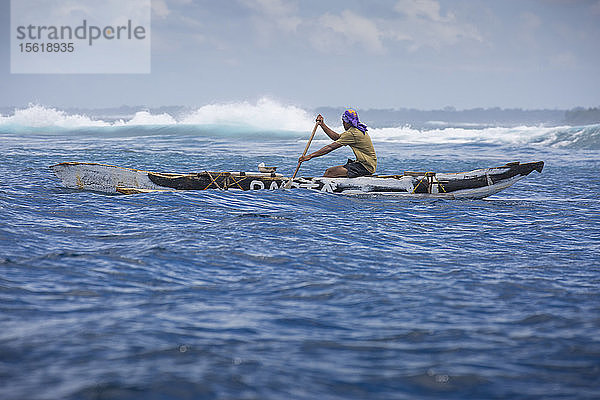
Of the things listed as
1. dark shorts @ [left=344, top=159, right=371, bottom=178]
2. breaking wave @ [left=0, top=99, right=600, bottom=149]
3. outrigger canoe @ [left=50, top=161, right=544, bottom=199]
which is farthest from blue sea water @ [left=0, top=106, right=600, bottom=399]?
breaking wave @ [left=0, top=99, right=600, bottom=149]

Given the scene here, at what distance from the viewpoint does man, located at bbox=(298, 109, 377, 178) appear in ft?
35.5

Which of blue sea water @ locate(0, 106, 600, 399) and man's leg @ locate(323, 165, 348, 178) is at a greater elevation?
man's leg @ locate(323, 165, 348, 178)

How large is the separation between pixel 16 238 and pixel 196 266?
258cm

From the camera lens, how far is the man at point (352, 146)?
1082 cm

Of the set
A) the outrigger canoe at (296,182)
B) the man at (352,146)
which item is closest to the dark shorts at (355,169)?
the man at (352,146)

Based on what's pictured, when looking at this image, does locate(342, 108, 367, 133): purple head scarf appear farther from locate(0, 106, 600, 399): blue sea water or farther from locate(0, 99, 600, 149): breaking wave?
locate(0, 99, 600, 149): breaking wave

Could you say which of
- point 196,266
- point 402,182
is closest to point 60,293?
point 196,266

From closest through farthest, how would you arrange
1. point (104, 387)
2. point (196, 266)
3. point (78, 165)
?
1. point (104, 387)
2. point (196, 266)
3. point (78, 165)

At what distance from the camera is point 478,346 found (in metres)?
4.14

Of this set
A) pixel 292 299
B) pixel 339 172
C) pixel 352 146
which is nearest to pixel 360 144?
pixel 352 146

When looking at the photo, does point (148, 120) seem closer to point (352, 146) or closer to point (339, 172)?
point (339, 172)

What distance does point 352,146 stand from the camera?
11062 millimetres

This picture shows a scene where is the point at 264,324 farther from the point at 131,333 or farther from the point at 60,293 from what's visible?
the point at 60,293

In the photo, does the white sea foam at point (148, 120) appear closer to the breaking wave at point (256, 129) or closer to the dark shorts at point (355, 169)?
the breaking wave at point (256, 129)
